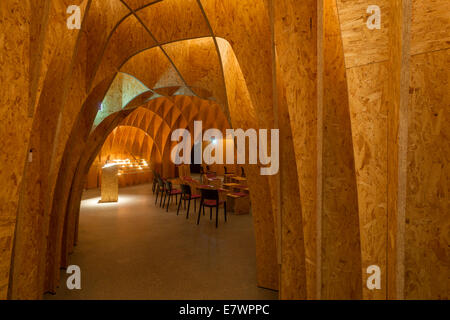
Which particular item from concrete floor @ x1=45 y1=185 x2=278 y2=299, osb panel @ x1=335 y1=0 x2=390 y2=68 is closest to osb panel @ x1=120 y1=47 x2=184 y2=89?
concrete floor @ x1=45 y1=185 x2=278 y2=299

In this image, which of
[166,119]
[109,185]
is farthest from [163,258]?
[166,119]

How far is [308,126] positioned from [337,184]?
2.27ft

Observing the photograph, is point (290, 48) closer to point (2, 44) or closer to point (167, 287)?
point (2, 44)

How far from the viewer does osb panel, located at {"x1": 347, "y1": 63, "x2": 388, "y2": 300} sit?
71.3 inches

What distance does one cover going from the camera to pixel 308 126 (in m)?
2.67

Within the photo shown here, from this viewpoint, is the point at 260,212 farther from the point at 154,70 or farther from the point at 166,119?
the point at 166,119

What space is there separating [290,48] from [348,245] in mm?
2107

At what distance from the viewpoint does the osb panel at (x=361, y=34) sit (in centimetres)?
176

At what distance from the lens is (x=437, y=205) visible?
1.47 m

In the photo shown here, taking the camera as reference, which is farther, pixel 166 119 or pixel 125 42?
pixel 166 119

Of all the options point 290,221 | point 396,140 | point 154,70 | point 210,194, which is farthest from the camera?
point 210,194

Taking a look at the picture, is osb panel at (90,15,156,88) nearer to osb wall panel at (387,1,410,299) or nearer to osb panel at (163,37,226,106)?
osb panel at (163,37,226,106)

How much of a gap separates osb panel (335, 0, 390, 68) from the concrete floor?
392cm

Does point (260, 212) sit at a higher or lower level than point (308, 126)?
lower
